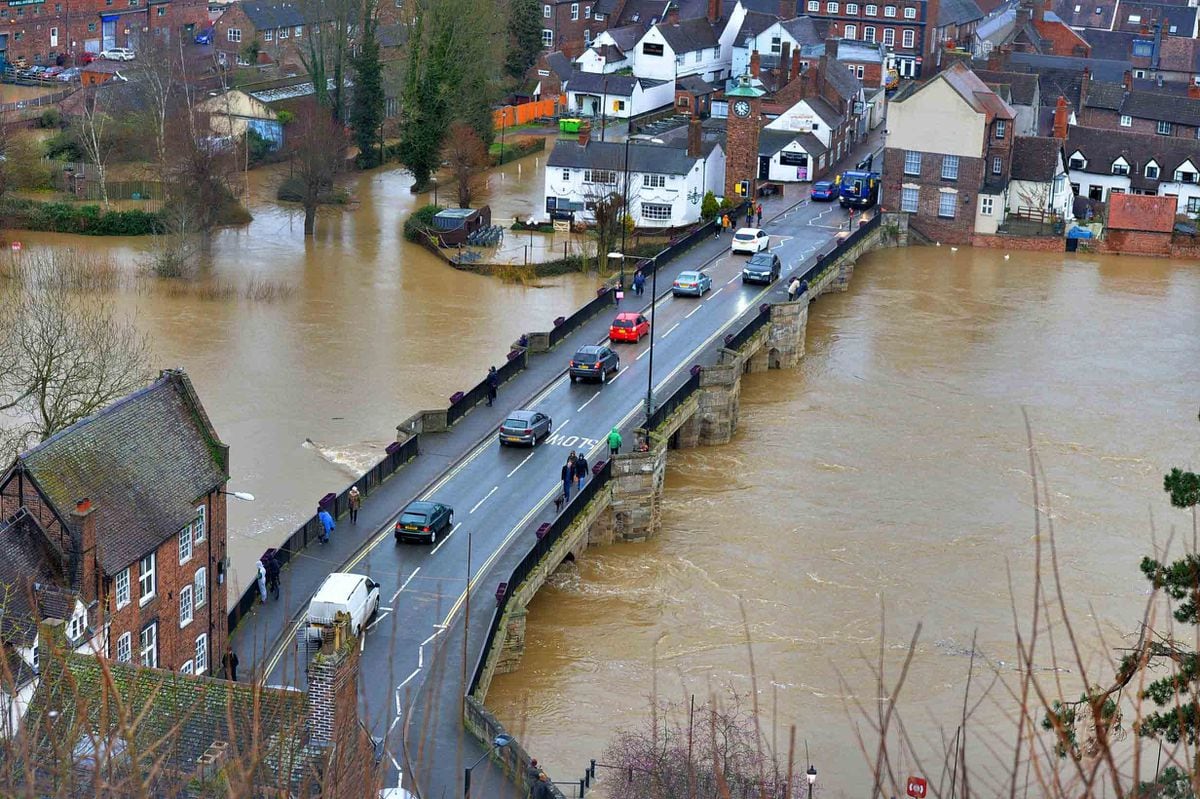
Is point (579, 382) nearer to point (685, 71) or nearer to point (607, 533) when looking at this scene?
point (607, 533)

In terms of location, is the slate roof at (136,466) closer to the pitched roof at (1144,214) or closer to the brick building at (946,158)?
the brick building at (946,158)

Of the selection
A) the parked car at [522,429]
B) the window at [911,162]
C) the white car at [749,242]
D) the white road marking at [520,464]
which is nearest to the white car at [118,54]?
the window at [911,162]

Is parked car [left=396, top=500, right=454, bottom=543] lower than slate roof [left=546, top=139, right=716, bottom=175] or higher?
lower

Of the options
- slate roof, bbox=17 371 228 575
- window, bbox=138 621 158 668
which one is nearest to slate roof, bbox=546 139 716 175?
slate roof, bbox=17 371 228 575

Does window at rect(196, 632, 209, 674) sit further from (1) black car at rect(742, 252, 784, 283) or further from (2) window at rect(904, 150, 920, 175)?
(2) window at rect(904, 150, 920, 175)

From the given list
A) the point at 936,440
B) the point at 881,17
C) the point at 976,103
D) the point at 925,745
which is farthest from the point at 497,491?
the point at 881,17
